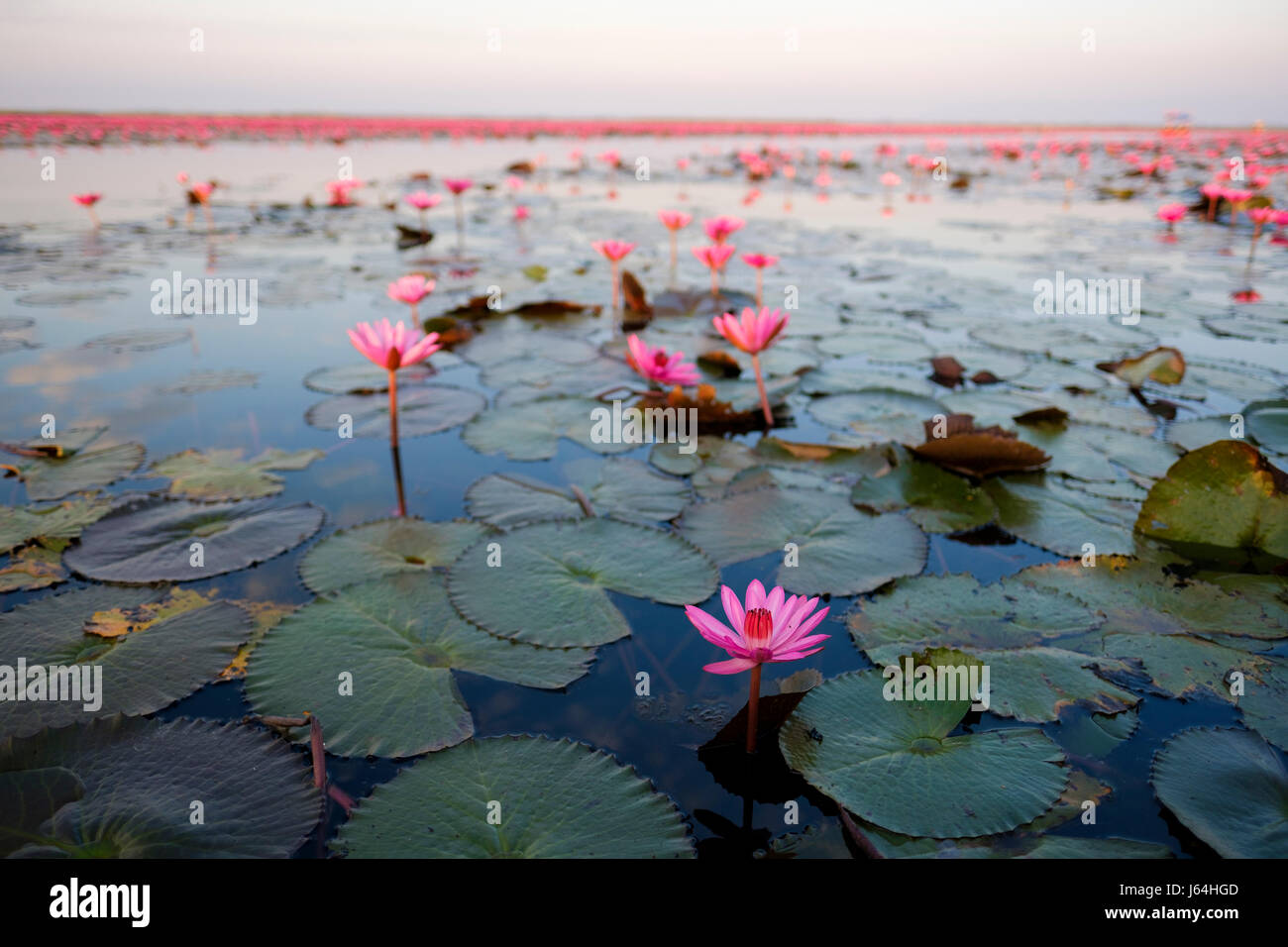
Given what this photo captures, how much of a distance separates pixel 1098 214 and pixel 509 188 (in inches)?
432

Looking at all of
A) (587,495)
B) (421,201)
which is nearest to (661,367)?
(587,495)

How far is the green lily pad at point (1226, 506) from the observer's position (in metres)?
2.14

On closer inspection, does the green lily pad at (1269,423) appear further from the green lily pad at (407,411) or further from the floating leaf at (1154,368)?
the green lily pad at (407,411)

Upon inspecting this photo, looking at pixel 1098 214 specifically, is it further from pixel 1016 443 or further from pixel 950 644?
pixel 950 644

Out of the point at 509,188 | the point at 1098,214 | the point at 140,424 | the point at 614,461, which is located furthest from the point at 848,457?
the point at 509,188

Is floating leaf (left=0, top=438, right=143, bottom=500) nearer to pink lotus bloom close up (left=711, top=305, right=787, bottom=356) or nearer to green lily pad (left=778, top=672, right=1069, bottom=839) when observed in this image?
pink lotus bloom close up (left=711, top=305, right=787, bottom=356)

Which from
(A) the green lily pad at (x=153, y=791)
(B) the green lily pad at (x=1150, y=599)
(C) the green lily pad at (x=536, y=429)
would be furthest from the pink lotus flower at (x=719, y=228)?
(A) the green lily pad at (x=153, y=791)

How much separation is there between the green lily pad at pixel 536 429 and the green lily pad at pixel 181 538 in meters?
0.84

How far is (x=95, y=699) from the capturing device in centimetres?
160

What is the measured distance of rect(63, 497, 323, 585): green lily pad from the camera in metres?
2.08

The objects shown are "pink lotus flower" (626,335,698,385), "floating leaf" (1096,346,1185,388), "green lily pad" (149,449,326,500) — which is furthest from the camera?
"floating leaf" (1096,346,1185,388)

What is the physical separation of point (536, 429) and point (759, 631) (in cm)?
209

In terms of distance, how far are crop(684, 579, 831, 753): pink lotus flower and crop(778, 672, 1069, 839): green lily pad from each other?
0.62 feet

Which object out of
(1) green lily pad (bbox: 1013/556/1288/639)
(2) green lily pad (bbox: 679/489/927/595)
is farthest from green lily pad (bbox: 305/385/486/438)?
(1) green lily pad (bbox: 1013/556/1288/639)
